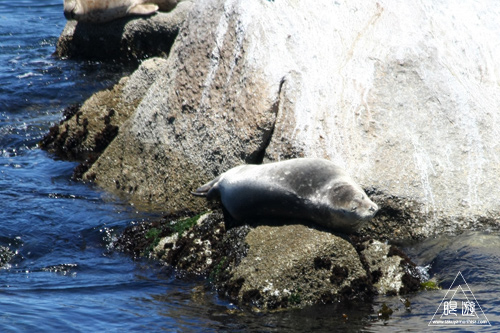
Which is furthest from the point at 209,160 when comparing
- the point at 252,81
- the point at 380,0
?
the point at 380,0

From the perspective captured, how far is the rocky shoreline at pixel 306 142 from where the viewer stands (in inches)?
215

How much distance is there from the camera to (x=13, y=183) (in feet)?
27.2

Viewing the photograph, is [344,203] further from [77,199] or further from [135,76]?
[135,76]

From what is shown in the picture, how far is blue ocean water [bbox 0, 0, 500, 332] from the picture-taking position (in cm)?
Result: 505

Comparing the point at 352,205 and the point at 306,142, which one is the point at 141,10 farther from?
the point at 352,205

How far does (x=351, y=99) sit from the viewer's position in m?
6.53

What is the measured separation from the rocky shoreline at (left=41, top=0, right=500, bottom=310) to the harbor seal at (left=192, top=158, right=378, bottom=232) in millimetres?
136

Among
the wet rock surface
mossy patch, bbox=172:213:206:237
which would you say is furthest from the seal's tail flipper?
the wet rock surface

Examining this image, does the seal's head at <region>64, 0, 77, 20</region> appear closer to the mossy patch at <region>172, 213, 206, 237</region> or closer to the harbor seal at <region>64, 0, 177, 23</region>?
the harbor seal at <region>64, 0, 177, 23</region>

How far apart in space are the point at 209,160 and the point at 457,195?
234 centimetres

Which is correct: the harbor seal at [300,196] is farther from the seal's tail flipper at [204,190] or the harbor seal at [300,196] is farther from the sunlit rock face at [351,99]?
the sunlit rock face at [351,99]
